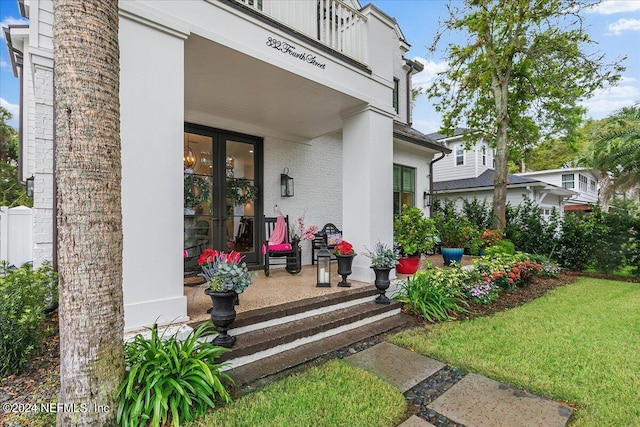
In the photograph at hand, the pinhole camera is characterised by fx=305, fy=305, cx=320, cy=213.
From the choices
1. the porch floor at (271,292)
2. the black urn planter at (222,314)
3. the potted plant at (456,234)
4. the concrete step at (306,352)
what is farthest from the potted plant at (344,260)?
the potted plant at (456,234)

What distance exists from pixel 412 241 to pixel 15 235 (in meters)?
6.11

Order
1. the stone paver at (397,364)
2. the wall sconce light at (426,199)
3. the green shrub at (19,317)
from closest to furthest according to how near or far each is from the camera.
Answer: the green shrub at (19,317)
the stone paver at (397,364)
the wall sconce light at (426,199)

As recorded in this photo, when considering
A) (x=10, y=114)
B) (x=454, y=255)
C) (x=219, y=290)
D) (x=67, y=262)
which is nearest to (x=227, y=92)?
(x=219, y=290)

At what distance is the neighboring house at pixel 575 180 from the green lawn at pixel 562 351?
14.6m

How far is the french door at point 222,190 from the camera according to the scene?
5031mm

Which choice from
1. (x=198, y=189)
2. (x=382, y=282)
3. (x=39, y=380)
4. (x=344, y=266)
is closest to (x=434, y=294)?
(x=382, y=282)

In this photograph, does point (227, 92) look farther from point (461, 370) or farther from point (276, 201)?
point (461, 370)

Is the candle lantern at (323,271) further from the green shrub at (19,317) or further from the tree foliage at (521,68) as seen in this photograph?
the tree foliage at (521,68)

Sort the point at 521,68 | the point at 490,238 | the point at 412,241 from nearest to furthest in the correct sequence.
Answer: the point at 412,241 → the point at 490,238 → the point at 521,68

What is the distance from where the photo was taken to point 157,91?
265cm

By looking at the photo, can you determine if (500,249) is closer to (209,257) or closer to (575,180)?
(209,257)

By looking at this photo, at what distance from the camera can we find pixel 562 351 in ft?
10.2

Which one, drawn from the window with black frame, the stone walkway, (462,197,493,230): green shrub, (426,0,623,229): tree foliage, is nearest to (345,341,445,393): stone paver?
the stone walkway

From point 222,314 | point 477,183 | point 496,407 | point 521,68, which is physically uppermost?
point 521,68
